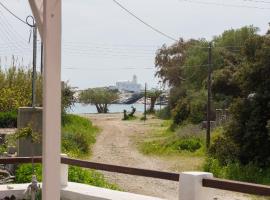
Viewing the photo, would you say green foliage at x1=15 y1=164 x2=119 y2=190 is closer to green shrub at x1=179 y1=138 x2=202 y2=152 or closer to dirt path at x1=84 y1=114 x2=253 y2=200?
dirt path at x1=84 y1=114 x2=253 y2=200

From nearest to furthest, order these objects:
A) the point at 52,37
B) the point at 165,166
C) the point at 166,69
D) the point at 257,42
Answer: the point at 52,37 → the point at 257,42 → the point at 165,166 → the point at 166,69

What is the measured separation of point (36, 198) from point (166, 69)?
139 feet

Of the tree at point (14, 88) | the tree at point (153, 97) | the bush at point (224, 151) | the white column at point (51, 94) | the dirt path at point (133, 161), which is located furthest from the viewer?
the tree at point (153, 97)

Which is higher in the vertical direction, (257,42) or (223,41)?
(223,41)

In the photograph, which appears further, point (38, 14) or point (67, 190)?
point (67, 190)

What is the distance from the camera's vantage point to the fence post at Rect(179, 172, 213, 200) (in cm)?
538

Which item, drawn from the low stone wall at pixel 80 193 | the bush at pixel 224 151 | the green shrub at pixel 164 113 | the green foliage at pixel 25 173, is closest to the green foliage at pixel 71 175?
the green foliage at pixel 25 173

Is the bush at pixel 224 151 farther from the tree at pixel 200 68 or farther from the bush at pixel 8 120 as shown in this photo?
the bush at pixel 8 120

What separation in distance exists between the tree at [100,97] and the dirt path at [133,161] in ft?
61.3

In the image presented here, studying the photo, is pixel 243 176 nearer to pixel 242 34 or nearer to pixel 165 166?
pixel 165 166

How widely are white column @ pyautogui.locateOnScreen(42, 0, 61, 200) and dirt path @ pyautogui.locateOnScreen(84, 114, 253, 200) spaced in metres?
9.26

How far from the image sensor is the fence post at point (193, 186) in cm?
538

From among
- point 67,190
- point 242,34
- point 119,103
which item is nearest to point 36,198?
point 67,190

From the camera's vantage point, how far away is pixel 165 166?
1914cm
